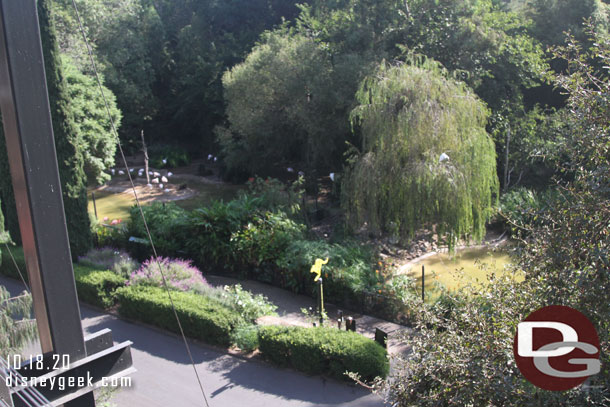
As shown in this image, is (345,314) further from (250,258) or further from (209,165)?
(209,165)

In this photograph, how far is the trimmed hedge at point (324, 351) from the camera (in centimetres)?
829

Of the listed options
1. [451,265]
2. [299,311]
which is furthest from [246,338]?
[451,265]

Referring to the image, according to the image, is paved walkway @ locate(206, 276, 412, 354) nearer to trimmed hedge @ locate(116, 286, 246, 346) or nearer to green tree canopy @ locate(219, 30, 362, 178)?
trimmed hedge @ locate(116, 286, 246, 346)

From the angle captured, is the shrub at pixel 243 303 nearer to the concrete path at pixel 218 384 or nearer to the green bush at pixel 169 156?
the concrete path at pixel 218 384

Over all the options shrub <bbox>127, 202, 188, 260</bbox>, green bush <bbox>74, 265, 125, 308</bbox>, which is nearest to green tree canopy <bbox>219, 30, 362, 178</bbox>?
shrub <bbox>127, 202, 188, 260</bbox>

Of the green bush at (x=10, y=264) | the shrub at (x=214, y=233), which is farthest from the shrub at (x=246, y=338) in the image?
the green bush at (x=10, y=264)

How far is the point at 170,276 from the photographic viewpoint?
1155 centimetres

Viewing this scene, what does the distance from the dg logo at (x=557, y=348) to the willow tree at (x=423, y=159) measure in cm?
842

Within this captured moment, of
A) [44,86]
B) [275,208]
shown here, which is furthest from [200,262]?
[44,86]

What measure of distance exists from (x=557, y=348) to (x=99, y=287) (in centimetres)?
1006

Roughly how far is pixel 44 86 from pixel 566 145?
3.79 meters

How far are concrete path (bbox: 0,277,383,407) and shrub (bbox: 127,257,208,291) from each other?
4.69 ft

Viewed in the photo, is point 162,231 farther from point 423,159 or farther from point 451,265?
point 451,265

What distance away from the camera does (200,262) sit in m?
13.7
